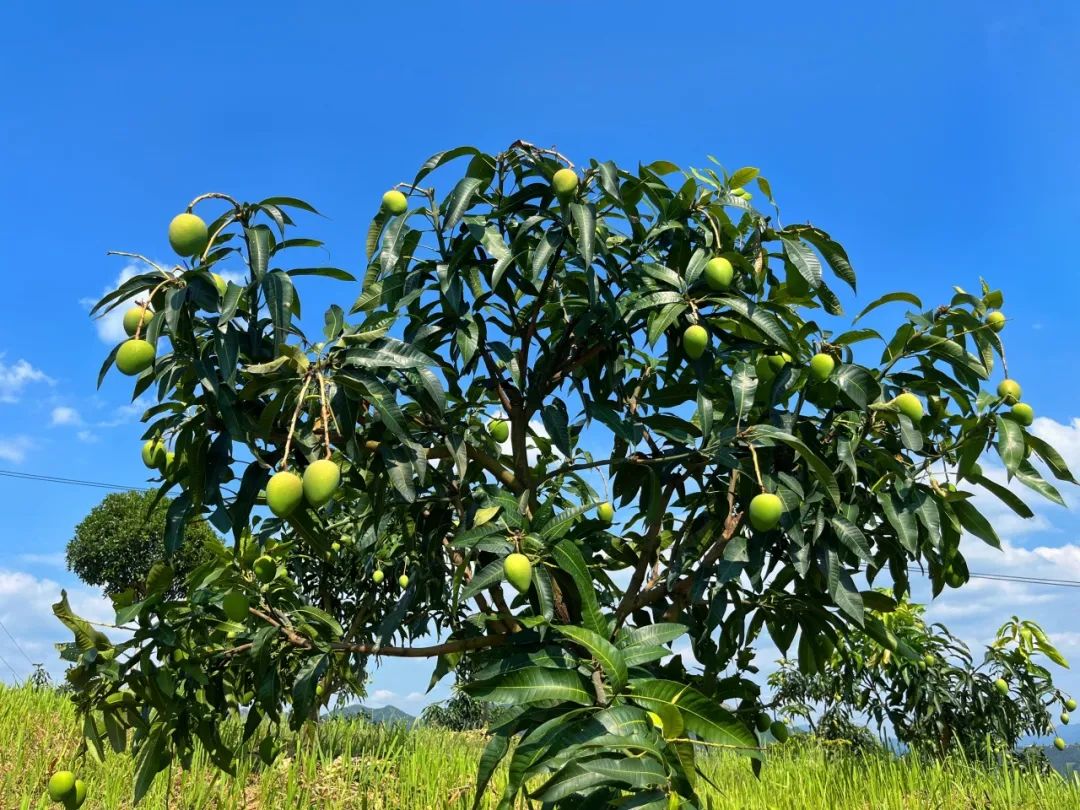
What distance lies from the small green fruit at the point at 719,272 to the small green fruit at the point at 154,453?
4.10 ft

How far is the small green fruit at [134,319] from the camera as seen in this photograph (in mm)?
1504

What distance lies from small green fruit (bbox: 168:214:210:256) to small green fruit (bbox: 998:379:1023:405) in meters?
1.65

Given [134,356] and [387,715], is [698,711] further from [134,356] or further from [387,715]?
[387,715]

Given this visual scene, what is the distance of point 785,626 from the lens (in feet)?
7.27

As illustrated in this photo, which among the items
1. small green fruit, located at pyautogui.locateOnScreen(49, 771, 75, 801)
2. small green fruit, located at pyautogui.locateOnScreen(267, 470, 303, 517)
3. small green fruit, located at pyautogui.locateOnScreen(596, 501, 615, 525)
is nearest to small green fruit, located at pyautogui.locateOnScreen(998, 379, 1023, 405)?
small green fruit, located at pyautogui.locateOnScreen(596, 501, 615, 525)

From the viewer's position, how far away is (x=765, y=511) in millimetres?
1674

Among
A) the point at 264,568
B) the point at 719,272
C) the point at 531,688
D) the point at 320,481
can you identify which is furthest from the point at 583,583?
the point at 264,568

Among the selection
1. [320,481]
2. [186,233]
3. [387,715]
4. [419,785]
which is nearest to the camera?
[320,481]

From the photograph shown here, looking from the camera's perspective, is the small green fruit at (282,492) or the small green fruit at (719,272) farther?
the small green fruit at (719,272)

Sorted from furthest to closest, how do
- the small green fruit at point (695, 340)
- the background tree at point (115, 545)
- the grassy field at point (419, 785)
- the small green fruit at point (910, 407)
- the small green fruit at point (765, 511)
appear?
the background tree at point (115, 545) → the grassy field at point (419, 785) → the small green fruit at point (910, 407) → the small green fruit at point (695, 340) → the small green fruit at point (765, 511)

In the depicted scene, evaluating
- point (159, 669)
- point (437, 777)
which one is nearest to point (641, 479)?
point (159, 669)

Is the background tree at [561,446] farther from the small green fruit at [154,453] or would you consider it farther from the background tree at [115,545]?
the background tree at [115,545]

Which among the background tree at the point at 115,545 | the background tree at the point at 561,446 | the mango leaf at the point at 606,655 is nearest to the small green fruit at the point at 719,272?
the background tree at the point at 561,446

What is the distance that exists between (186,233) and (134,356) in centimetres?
23
